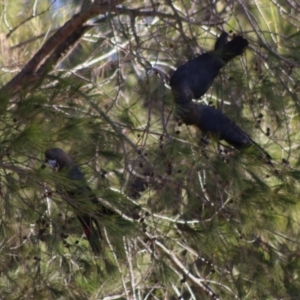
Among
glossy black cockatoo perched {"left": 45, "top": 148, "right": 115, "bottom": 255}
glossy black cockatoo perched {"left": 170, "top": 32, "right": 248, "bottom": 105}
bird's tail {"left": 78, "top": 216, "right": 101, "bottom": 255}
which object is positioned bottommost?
bird's tail {"left": 78, "top": 216, "right": 101, "bottom": 255}

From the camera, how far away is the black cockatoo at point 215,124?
2355 mm

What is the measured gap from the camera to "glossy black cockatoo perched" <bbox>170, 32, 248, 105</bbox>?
7.84ft

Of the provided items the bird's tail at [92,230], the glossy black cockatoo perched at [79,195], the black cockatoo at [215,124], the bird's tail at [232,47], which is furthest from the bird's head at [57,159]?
the bird's tail at [232,47]

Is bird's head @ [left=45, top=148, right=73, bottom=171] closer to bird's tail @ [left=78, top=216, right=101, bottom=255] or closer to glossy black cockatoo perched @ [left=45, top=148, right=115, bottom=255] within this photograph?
glossy black cockatoo perched @ [left=45, top=148, right=115, bottom=255]

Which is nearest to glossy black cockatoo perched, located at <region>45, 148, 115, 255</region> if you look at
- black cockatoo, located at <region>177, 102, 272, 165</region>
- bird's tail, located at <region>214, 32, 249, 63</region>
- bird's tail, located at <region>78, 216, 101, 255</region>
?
bird's tail, located at <region>78, 216, 101, 255</region>

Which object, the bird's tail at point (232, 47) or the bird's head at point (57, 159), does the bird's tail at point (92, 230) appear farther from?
the bird's tail at point (232, 47)

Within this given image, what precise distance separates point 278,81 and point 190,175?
44 cm

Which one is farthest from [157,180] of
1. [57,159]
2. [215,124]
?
[57,159]

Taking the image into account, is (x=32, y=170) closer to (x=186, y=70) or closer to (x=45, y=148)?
(x=45, y=148)

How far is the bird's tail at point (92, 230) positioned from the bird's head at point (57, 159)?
15cm

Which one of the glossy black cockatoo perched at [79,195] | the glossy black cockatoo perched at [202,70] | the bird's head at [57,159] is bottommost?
the glossy black cockatoo perched at [79,195]

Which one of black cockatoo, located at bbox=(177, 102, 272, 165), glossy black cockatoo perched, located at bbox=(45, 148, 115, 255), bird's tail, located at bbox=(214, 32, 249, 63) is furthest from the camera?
bird's tail, located at bbox=(214, 32, 249, 63)

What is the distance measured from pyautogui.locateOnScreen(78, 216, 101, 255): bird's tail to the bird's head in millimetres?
155

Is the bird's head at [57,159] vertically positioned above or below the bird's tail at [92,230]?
above
